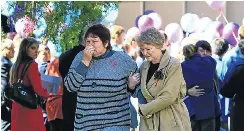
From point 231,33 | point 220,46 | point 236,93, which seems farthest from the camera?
point 231,33

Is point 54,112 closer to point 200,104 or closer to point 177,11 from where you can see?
point 200,104

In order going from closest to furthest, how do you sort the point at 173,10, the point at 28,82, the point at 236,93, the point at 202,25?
1. the point at 236,93
2. the point at 28,82
3. the point at 202,25
4. the point at 173,10

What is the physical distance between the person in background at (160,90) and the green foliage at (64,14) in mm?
2614

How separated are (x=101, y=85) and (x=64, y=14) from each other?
9.33 ft

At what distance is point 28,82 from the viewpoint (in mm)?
7941

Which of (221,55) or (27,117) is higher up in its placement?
(221,55)

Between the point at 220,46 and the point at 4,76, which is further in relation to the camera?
the point at 220,46

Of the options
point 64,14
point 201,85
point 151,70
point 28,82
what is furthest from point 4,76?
point 151,70

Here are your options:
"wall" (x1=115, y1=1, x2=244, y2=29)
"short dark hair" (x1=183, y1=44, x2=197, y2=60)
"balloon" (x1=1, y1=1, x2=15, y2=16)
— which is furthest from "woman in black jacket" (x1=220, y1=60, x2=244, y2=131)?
"wall" (x1=115, y1=1, x2=244, y2=29)

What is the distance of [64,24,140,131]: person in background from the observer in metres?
5.65

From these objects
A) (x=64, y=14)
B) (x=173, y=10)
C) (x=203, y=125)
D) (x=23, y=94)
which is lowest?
(x=203, y=125)

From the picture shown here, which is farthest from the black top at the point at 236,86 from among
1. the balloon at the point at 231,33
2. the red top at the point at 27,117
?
the balloon at the point at 231,33

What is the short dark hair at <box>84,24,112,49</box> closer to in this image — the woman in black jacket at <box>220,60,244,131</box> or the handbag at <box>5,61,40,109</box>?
the woman in black jacket at <box>220,60,244,131</box>

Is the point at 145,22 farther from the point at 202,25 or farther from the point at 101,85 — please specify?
the point at 101,85
